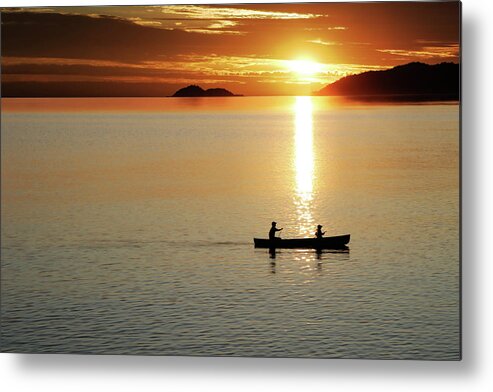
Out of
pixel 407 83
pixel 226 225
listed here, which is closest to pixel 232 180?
pixel 226 225

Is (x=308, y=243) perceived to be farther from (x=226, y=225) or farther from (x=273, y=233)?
(x=226, y=225)

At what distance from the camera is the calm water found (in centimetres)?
618

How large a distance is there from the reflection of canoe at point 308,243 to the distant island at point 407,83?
789 mm

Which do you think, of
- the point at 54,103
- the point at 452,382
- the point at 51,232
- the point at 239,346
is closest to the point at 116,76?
the point at 54,103

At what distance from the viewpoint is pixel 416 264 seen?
623cm

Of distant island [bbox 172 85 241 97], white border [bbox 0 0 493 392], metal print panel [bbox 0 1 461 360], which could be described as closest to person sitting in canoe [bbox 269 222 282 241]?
metal print panel [bbox 0 1 461 360]

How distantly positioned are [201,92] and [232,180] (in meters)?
0.52

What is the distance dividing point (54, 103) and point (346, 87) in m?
1.63

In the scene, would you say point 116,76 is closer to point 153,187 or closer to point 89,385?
point 153,187

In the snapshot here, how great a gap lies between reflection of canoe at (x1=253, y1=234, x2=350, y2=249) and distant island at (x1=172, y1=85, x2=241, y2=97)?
2.71 feet

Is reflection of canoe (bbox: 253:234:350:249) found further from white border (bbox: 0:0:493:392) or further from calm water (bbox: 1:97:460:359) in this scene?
white border (bbox: 0:0:493:392)

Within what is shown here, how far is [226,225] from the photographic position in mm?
6387

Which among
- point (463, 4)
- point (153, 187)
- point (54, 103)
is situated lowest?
point (153, 187)

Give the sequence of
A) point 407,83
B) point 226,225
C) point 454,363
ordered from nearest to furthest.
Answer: point 454,363
point 407,83
point 226,225
